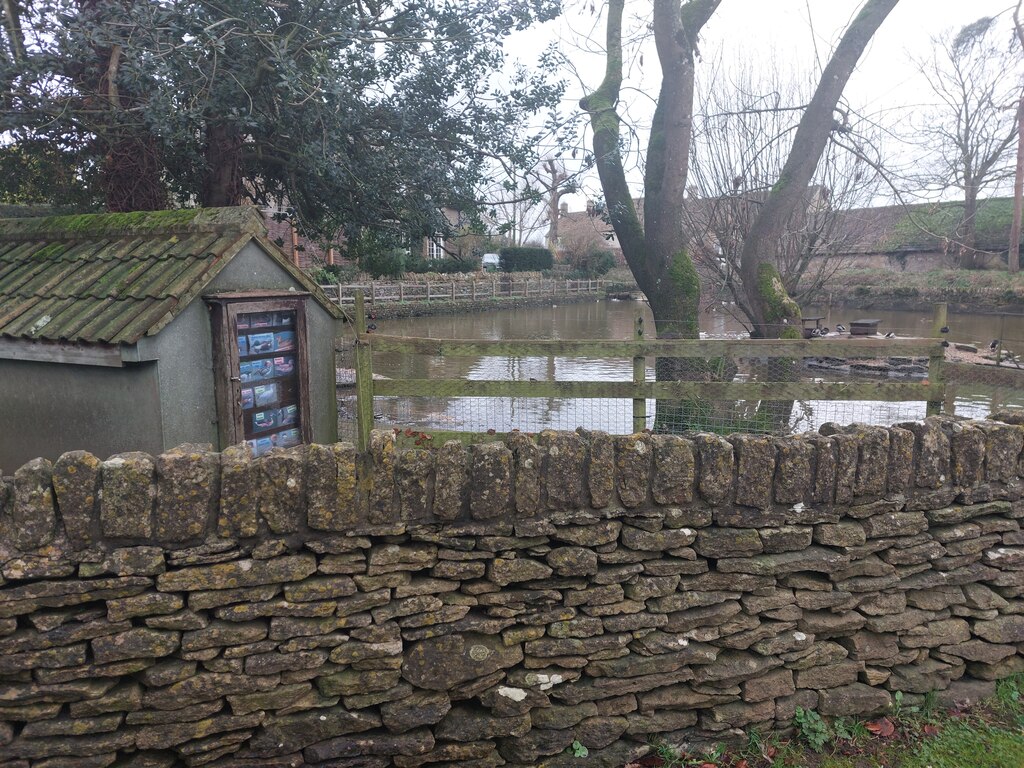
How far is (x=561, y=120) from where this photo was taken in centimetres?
889

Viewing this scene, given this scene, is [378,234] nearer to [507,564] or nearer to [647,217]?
[647,217]

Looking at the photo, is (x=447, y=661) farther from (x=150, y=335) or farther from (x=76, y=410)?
(x=76, y=410)

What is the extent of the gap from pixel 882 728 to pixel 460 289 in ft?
107

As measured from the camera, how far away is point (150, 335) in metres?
4.67

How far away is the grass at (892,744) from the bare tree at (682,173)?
602cm

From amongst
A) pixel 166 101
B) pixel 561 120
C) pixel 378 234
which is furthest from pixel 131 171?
pixel 561 120

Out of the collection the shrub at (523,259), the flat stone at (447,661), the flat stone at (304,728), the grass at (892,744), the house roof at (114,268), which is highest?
the shrub at (523,259)

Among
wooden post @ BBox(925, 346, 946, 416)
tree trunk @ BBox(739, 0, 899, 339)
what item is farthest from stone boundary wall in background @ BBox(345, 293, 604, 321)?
wooden post @ BBox(925, 346, 946, 416)

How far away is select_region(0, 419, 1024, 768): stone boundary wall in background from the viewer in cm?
270

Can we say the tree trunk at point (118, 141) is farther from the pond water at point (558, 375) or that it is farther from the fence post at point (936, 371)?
the fence post at point (936, 371)

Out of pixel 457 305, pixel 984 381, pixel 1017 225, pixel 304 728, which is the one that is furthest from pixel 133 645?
pixel 1017 225

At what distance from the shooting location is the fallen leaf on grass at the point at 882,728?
3473mm

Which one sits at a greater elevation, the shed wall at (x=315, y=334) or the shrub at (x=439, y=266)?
the shrub at (x=439, y=266)

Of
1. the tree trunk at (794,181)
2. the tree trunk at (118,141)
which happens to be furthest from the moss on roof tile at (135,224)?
the tree trunk at (794,181)
